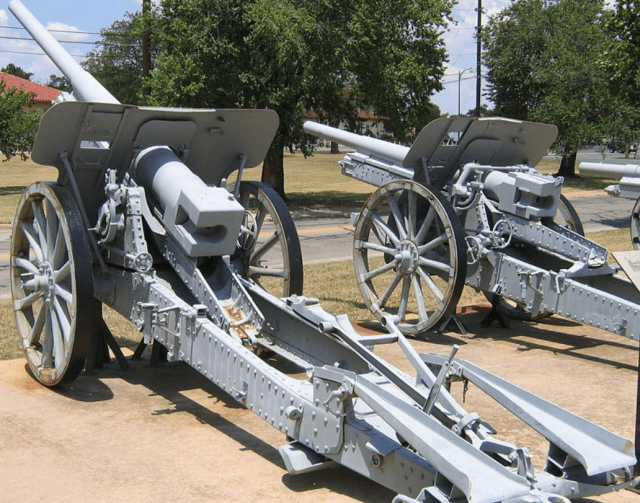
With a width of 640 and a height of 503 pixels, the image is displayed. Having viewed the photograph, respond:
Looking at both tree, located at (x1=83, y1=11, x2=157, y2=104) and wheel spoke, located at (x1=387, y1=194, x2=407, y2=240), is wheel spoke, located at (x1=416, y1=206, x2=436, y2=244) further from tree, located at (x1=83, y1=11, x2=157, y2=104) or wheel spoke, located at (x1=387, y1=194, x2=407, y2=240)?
tree, located at (x1=83, y1=11, x2=157, y2=104)

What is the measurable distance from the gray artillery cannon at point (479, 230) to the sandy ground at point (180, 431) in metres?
0.54

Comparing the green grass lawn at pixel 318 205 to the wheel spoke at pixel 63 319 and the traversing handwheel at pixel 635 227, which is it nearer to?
the wheel spoke at pixel 63 319

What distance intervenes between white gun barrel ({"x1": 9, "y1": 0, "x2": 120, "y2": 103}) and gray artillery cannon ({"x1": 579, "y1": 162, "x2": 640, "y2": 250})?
655 cm

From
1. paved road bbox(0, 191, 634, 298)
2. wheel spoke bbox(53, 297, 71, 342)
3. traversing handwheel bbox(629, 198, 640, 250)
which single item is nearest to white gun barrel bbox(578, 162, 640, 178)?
traversing handwheel bbox(629, 198, 640, 250)

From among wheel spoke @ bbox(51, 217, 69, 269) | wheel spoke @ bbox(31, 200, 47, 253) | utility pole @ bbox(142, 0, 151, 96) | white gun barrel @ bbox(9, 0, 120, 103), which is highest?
utility pole @ bbox(142, 0, 151, 96)

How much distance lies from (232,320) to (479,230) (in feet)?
10.1

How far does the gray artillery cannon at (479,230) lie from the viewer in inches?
308

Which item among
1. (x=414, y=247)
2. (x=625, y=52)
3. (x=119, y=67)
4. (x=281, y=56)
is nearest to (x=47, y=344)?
(x=414, y=247)

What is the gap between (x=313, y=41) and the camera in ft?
67.6

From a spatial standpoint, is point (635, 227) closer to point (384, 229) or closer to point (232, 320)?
point (384, 229)

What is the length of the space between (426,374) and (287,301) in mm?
1664

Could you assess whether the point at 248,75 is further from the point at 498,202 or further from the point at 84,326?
the point at 84,326

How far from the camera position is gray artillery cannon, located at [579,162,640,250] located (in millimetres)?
11438

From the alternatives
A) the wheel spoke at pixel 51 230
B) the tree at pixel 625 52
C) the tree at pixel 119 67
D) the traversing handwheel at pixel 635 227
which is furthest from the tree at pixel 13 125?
the tree at pixel 119 67
